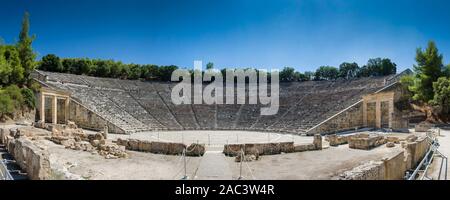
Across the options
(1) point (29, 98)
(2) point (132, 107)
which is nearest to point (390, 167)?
(2) point (132, 107)

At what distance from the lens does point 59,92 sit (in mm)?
31047

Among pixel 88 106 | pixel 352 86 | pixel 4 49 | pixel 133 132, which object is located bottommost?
pixel 133 132

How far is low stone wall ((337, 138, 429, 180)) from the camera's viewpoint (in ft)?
28.6

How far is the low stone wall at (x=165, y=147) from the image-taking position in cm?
1678

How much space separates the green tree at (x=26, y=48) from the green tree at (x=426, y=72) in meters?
39.7

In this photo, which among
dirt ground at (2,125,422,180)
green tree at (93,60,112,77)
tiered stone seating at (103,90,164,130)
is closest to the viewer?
dirt ground at (2,125,422,180)

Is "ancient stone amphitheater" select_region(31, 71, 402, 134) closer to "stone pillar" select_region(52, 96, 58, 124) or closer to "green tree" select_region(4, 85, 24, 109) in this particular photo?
"stone pillar" select_region(52, 96, 58, 124)

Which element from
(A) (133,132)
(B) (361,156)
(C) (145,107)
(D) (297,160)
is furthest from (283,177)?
(C) (145,107)

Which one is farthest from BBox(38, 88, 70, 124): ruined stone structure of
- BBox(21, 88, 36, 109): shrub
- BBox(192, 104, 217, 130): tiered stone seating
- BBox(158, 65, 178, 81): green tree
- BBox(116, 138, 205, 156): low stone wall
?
BBox(158, 65, 178, 81): green tree

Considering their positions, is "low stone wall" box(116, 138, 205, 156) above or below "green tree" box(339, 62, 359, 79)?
below

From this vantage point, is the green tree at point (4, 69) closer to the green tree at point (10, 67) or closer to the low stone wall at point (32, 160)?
the green tree at point (10, 67)

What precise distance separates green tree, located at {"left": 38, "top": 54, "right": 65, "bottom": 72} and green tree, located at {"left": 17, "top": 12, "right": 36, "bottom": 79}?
633 inches
